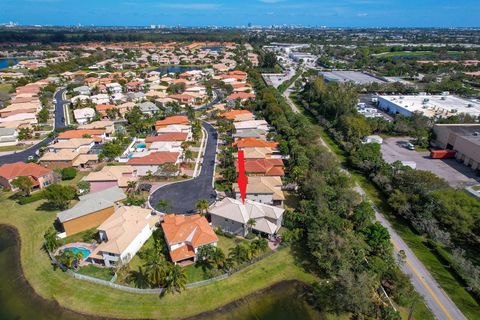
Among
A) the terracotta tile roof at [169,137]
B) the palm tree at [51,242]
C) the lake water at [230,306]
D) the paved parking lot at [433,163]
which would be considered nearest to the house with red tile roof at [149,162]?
the terracotta tile roof at [169,137]

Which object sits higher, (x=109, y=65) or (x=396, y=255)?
(x=109, y=65)

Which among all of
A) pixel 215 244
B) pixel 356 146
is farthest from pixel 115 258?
pixel 356 146

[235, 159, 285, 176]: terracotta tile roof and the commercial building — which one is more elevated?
the commercial building

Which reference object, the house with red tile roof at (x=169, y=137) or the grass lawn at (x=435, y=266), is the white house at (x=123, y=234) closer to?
the house with red tile roof at (x=169, y=137)

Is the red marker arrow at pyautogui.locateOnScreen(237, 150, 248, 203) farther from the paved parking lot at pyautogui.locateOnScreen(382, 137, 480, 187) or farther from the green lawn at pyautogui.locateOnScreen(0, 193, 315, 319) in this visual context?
the paved parking lot at pyautogui.locateOnScreen(382, 137, 480, 187)

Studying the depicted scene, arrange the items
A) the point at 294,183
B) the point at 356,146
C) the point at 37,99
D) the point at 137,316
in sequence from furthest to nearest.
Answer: the point at 37,99 < the point at 356,146 < the point at 294,183 < the point at 137,316

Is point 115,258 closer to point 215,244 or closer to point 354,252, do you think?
point 215,244

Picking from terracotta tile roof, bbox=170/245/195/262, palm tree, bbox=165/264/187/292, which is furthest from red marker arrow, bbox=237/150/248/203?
palm tree, bbox=165/264/187/292
